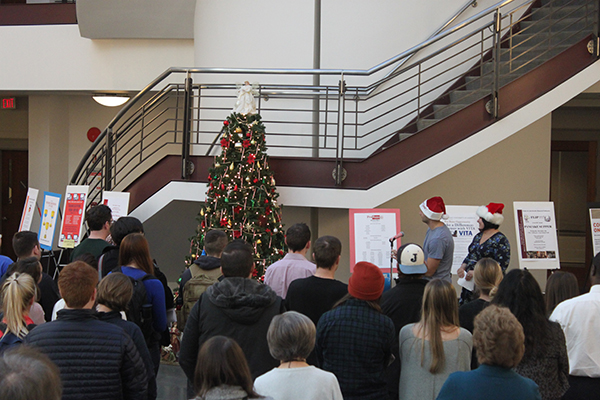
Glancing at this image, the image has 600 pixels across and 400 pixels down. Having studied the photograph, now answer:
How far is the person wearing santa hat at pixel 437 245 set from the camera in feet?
17.5

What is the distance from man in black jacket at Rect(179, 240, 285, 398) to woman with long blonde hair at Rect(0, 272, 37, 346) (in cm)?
82

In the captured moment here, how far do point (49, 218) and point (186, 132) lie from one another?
250 cm

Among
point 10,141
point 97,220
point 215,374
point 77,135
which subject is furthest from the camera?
point 10,141

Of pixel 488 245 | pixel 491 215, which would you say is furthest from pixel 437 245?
pixel 491 215

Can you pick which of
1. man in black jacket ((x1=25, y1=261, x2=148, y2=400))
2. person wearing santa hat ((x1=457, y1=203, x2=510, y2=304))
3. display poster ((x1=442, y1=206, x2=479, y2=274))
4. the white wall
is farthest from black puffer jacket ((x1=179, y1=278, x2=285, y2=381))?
the white wall

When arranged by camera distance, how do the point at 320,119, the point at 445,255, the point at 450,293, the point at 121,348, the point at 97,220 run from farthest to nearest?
1. the point at 320,119
2. the point at 445,255
3. the point at 97,220
4. the point at 450,293
5. the point at 121,348

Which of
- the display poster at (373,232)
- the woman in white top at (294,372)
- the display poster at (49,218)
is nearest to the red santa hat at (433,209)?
the display poster at (373,232)

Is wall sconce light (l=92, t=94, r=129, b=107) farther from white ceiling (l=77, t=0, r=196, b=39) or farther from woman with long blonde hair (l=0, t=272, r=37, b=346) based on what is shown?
woman with long blonde hair (l=0, t=272, r=37, b=346)

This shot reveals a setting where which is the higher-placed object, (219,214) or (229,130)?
(229,130)

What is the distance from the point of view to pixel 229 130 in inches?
254

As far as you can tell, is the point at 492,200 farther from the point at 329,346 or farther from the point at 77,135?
the point at 77,135

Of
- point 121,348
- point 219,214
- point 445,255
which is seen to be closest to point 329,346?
point 121,348

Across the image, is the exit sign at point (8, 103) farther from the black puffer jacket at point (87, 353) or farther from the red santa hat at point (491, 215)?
the black puffer jacket at point (87, 353)

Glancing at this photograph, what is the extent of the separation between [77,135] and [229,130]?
5.66 metres
